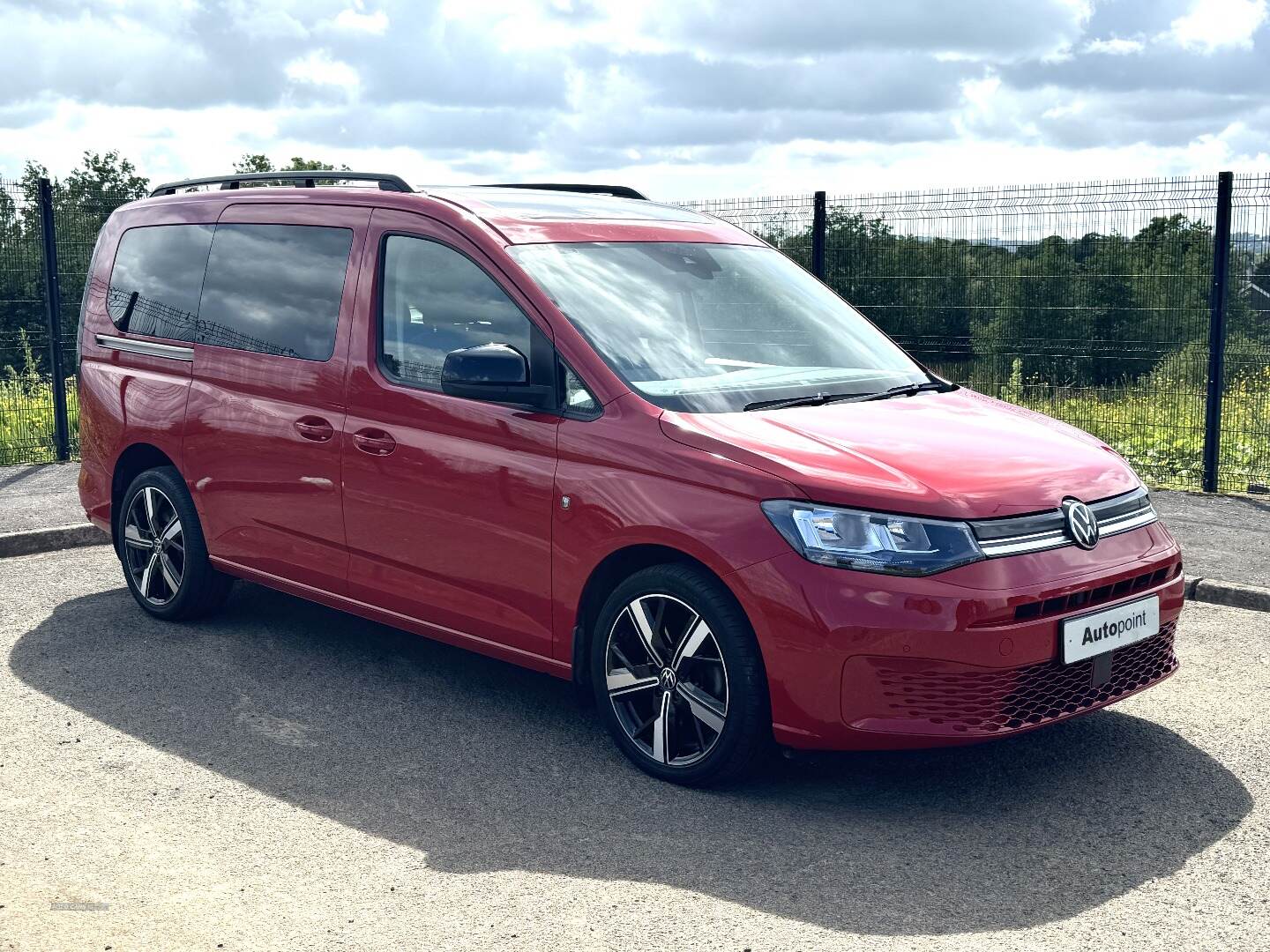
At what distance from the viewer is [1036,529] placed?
15.0ft

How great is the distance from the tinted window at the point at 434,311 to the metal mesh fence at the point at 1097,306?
499cm

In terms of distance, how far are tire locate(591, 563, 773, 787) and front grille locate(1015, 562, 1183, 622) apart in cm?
86

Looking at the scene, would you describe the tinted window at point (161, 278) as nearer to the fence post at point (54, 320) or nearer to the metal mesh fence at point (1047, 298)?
the metal mesh fence at point (1047, 298)

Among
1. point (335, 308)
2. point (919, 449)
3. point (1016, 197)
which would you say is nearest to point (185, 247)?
point (335, 308)

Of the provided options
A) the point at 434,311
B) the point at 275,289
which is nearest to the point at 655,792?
the point at 434,311

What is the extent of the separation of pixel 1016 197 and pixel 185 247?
6847 millimetres

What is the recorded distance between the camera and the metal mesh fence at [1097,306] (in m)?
10.8

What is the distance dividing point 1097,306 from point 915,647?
25.1ft

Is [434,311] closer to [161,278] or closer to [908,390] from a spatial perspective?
→ [908,390]

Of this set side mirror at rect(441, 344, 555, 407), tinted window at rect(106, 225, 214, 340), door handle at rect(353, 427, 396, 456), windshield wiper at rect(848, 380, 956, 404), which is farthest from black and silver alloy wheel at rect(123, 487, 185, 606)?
windshield wiper at rect(848, 380, 956, 404)

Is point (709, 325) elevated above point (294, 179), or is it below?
below

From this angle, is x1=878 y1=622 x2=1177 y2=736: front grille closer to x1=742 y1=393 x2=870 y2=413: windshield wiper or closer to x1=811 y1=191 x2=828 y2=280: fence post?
x1=742 y1=393 x2=870 y2=413: windshield wiper

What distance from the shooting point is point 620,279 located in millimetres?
5535

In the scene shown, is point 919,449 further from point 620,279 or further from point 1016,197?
point 1016,197
